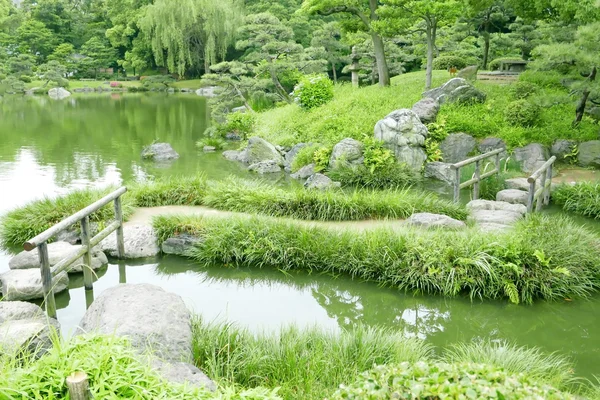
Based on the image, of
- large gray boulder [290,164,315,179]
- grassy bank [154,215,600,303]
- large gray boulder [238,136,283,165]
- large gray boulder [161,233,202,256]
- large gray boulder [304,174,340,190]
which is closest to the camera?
grassy bank [154,215,600,303]

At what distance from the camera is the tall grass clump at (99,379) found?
2.48m

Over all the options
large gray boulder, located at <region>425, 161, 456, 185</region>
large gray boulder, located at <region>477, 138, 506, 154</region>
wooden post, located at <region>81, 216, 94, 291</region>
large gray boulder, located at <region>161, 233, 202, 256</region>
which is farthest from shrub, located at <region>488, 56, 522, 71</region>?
wooden post, located at <region>81, 216, 94, 291</region>

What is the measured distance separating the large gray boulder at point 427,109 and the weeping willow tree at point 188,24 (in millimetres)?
22354

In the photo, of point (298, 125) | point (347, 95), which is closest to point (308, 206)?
point (298, 125)

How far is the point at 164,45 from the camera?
34.4 m

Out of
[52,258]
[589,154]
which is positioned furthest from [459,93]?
[52,258]

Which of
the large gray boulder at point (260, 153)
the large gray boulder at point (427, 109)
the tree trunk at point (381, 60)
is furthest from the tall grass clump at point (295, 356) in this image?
the tree trunk at point (381, 60)

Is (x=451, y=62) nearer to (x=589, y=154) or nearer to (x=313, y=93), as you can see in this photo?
(x=313, y=93)

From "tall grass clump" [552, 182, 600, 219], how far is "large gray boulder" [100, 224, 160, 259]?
687 cm

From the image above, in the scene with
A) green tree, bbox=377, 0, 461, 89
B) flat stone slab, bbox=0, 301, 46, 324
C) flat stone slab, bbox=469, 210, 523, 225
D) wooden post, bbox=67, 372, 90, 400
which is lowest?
flat stone slab, bbox=0, 301, 46, 324

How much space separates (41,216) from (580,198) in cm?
871

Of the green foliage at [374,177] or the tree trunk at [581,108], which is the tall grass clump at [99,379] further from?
the tree trunk at [581,108]

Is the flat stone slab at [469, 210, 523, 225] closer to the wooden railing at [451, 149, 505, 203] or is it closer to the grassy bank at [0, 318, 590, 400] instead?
the wooden railing at [451, 149, 505, 203]

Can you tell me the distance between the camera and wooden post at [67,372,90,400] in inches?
93.6
